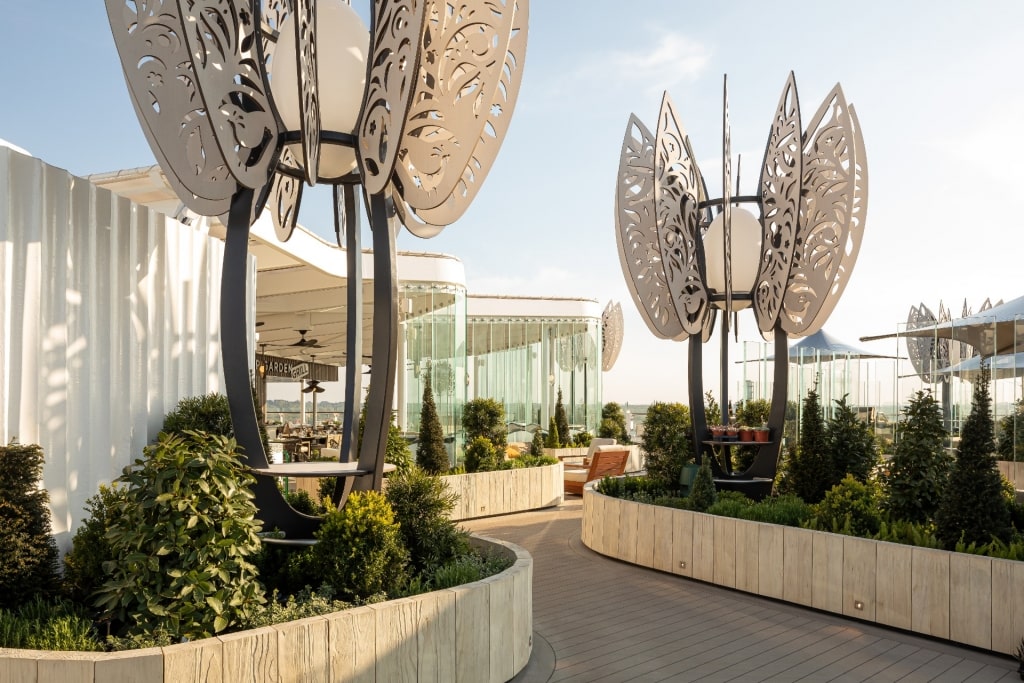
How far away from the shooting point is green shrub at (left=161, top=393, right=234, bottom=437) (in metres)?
6.75

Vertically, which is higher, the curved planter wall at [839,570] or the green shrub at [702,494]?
the green shrub at [702,494]

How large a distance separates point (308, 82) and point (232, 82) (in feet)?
1.92

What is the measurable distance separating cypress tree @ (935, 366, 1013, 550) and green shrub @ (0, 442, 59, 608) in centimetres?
612

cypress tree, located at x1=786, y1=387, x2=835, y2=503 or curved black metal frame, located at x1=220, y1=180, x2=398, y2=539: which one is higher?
curved black metal frame, located at x1=220, y1=180, x2=398, y2=539

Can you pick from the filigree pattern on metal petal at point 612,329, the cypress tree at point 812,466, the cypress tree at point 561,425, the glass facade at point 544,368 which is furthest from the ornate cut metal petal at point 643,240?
the filigree pattern on metal petal at point 612,329

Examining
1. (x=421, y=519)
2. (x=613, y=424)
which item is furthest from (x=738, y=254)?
(x=613, y=424)

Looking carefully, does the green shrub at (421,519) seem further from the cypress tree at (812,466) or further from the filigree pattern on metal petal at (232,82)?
the cypress tree at (812,466)

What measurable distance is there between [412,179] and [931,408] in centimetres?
544

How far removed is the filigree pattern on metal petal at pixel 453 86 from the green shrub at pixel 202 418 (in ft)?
8.67

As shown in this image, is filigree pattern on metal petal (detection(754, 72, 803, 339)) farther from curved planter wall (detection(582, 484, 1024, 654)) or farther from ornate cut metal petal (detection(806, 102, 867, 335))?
curved planter wall (detection(582, 484, 1024, 654))

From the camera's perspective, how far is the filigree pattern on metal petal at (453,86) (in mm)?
5410

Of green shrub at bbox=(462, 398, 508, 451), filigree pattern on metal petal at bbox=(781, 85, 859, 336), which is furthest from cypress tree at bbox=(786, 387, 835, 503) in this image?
green shrub at bbox=(462, 398, 508, 451)

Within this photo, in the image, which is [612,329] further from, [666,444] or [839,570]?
[839,570]

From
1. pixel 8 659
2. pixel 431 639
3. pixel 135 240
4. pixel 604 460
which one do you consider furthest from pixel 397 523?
pixel 604 460
